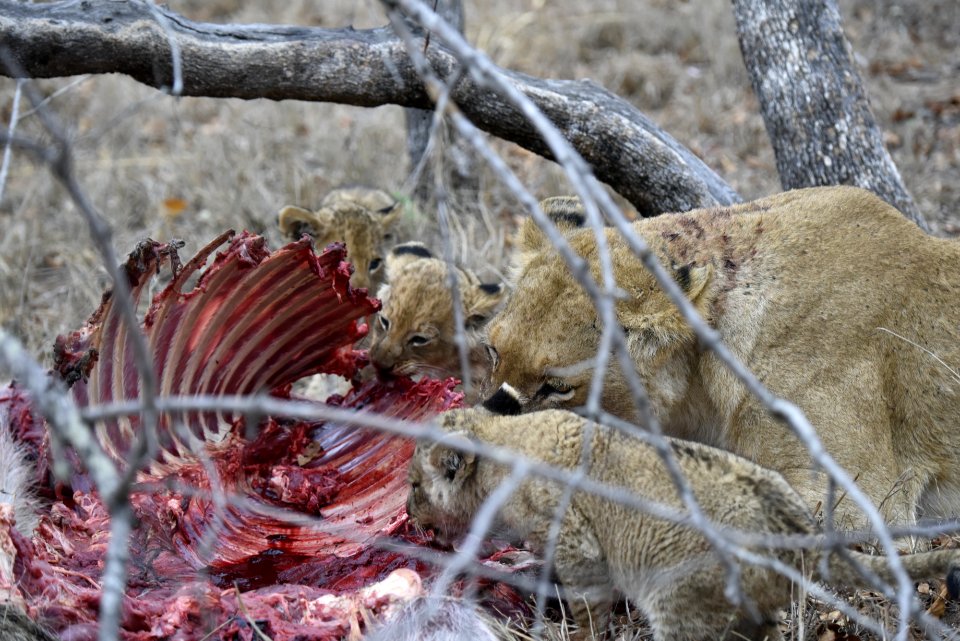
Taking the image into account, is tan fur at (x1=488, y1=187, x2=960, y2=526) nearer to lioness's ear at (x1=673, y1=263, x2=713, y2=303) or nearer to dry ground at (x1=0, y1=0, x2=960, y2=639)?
lioness's ear at (x1=673, y1=263, x2=713, y2=303)

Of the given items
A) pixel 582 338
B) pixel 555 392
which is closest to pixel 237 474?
pixel 555 392

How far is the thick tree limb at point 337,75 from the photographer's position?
4.59 meters

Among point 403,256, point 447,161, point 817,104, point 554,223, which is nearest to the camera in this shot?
point 554,223

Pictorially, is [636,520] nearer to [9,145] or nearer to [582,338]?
[582,338]

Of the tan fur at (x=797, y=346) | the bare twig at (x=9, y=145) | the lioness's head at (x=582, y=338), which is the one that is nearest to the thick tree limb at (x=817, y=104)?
the tan fur at (x=797, y=346)

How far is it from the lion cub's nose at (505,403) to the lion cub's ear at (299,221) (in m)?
2.88

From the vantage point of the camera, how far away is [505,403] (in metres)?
3.76

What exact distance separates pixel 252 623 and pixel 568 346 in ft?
4.55

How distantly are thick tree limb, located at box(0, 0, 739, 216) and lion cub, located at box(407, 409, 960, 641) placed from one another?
6.35 ft

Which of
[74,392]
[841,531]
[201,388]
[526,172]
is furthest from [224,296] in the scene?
[526,172]

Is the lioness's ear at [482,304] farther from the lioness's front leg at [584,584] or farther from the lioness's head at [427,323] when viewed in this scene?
the lioness's front leg at [584,584]

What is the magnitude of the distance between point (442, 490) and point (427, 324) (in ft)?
5.60

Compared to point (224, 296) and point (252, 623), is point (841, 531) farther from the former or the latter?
point (224, 296)

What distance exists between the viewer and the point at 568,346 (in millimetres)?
3729
